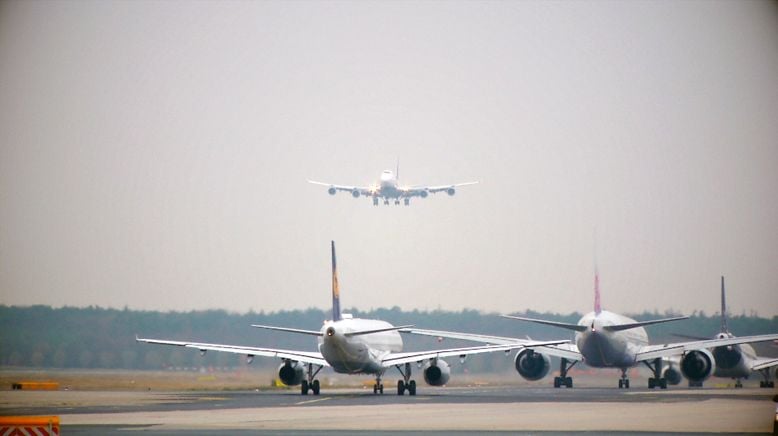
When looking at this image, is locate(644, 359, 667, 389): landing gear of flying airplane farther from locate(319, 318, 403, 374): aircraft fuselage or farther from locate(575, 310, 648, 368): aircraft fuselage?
locate(319, 318, 403, 374): aircraft fuselage

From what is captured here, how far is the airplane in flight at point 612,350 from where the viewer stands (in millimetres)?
73625

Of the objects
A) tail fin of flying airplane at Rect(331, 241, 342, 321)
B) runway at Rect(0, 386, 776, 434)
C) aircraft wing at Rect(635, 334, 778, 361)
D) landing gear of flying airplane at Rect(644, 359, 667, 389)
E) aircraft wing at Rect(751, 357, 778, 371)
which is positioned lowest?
runway at Rect(0, 386, 776, 434)

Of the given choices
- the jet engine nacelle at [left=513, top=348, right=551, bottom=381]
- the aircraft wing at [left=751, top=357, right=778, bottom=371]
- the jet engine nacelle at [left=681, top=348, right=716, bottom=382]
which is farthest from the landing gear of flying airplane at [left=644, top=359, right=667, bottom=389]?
the aircraft wing at [left=751, top=357, right=778, bottom=371]

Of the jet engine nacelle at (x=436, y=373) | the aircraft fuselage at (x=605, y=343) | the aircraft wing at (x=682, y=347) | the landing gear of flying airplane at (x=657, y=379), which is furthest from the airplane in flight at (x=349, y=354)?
the landing gear of flying airplane at (x=657, y=379)

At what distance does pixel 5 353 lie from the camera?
87.2 metres

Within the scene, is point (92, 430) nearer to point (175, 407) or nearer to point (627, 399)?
point (175, 407)

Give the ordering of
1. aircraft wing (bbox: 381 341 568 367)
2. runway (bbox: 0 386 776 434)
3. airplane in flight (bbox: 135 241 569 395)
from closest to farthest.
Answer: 1. runway (bbox: 0 386 776 434)
2. airplane in flight (bbox: 135 241 569 395)
3. aircraft wing (bbox: 381 341 568 367)

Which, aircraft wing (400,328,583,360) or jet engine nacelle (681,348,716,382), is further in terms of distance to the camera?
aircraft wing (400,328,583,360)

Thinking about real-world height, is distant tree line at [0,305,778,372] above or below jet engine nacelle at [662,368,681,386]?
above

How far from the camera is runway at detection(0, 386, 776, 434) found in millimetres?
38281

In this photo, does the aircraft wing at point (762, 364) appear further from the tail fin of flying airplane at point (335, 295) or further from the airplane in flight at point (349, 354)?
the tail fin of flying airplane at point (335, 295)

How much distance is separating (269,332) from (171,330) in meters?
7.01

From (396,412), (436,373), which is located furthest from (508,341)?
(396,412)

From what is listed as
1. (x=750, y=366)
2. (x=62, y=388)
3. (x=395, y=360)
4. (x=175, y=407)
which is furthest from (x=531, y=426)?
(x=750, y=366)
